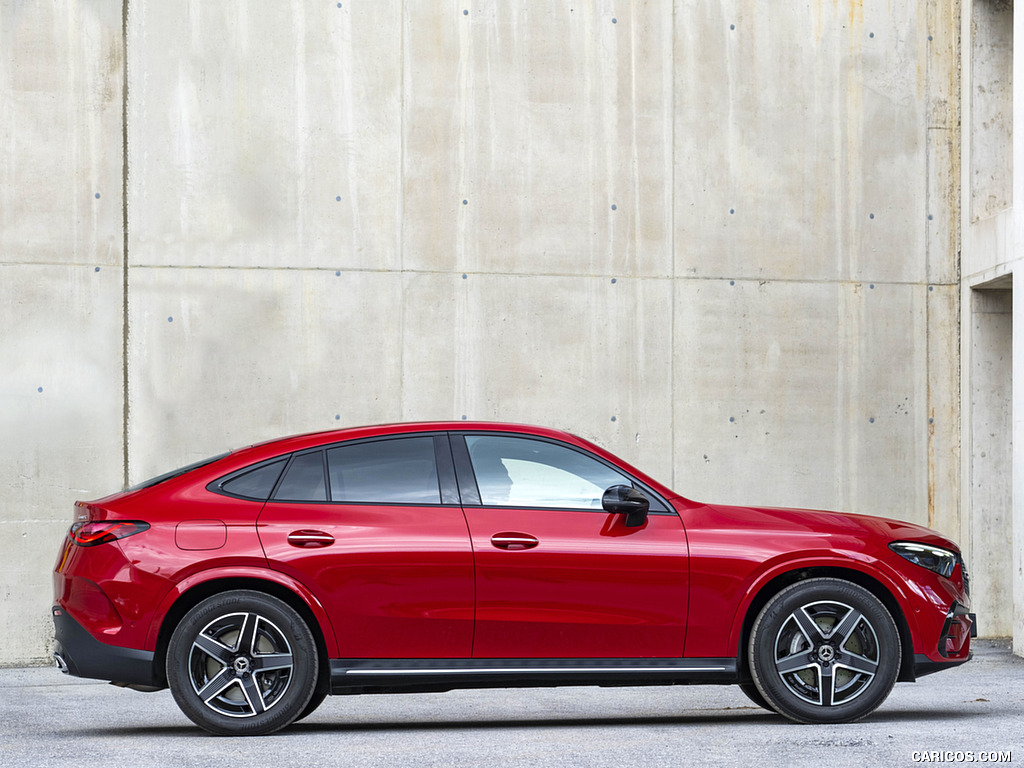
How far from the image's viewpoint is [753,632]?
633 cm

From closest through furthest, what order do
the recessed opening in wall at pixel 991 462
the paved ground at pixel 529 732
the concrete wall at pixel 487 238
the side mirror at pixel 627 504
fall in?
the paved ground at pixel 529 732, the side mirror at pixel 627 504, the concrete wall at pixel 487 238, the recessed opening in wall at pixel 991 462

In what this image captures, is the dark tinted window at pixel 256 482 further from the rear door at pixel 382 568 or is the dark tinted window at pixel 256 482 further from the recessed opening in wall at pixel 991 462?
the recessed opening in wall at pixel 991 462

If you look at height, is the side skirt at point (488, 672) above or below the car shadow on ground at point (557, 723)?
above

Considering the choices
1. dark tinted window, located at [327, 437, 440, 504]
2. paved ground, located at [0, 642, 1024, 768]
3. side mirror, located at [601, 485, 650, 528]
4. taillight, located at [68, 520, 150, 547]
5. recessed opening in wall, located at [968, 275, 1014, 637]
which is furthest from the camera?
recessed opening in wall, located at [968, 275, 1014, 637]

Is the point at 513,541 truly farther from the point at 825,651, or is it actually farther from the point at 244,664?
the point at 825,651

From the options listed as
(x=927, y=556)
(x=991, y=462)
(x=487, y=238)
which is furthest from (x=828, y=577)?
(x=991, y=462)

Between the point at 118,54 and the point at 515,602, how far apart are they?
23.0 ft

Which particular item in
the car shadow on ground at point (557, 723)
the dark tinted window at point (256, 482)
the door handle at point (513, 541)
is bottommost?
the car shadow on ground at point (557, 723)

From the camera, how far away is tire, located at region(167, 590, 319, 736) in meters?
6.07

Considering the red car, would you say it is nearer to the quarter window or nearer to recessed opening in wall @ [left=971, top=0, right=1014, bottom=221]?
the quarter window

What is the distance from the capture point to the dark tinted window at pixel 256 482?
6.32 meters

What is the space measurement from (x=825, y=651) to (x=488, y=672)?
5.52 feet

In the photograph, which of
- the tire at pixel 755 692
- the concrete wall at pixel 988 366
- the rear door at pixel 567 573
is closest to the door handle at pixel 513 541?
the rear door at pixel 567 573

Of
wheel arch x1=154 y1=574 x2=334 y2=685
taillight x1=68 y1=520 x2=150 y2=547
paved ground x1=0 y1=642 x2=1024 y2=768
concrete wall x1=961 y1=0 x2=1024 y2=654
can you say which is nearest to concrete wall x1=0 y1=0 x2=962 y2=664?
concrete wall x1=961 y1=0 x2=1024 y2=654
